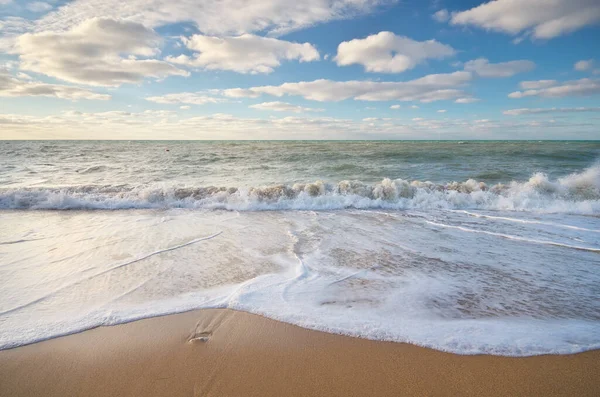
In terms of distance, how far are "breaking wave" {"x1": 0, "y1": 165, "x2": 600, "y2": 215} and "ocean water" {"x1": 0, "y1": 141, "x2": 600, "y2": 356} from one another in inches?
2.3

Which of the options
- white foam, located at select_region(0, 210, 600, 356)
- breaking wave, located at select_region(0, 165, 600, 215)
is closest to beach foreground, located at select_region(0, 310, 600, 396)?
white foam, located at select_region(0, 210, 600, 356)

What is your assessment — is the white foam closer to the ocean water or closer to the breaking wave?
the ocean water

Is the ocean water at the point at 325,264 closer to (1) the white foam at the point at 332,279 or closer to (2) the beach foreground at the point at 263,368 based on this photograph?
(1) the white foam at the point at 332,279

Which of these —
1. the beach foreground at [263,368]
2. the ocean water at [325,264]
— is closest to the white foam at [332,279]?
the ocean water at [325,264]

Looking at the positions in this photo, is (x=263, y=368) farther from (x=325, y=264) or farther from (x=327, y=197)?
(x=327, y=197)

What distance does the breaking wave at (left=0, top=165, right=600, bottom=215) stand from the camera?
8398 millimetres

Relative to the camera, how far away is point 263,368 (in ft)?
7.60

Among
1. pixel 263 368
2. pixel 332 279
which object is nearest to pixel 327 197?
pixel 332 279

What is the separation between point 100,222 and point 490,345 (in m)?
7.36

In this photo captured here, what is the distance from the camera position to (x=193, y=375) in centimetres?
223

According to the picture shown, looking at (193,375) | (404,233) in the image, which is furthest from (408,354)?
(404,233)

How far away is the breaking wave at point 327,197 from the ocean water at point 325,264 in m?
0.06

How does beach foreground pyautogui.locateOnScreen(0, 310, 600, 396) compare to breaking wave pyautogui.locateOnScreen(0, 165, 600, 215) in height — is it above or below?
below

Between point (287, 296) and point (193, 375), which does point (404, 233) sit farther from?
point (193, 375)
